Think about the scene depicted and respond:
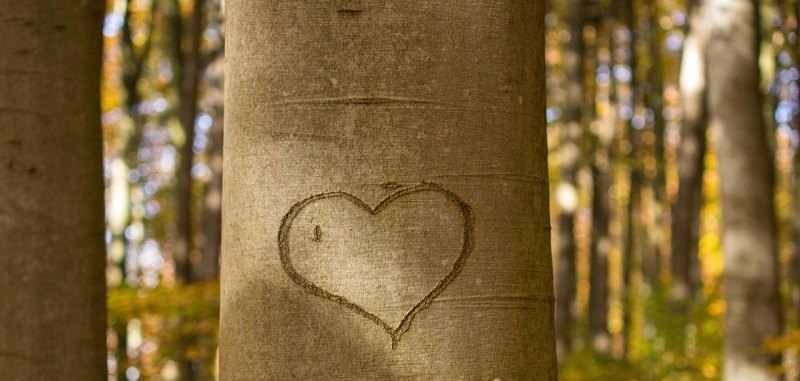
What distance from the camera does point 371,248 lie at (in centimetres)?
141

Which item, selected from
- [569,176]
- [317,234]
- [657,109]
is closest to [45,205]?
[317,234]

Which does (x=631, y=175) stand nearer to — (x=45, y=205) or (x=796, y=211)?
(x=796, y=211)

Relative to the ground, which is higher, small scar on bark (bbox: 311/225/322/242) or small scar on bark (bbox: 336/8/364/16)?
small scar on bark (bbox: 336/8/364/16)

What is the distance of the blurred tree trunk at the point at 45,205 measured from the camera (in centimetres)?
267

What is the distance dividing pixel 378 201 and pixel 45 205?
→ 164 cm

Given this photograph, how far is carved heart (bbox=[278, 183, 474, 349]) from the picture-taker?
1.40 m

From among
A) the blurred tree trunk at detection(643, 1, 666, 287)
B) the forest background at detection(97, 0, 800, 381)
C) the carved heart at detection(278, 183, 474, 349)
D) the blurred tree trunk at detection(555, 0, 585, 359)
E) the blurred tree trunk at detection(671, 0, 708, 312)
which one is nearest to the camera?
the carved heart at detection(278, 183, 474, 349)

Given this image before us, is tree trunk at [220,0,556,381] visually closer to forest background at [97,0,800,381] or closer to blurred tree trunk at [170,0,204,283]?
forest background at [97,0,800,381]

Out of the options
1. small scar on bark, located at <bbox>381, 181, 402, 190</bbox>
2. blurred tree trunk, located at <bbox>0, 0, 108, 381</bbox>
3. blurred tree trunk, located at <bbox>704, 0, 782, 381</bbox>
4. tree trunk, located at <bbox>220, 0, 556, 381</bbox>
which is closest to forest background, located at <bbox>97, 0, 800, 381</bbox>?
blurred tree trunk, located at <bbox>704, 0, 782, 381</bbox>

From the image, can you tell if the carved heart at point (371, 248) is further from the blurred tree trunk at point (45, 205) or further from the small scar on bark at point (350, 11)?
the blurred tree trunk at point (45, 205)

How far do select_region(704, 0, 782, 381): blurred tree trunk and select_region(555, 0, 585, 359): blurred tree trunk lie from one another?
6831mm

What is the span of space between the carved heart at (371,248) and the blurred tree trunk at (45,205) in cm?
151

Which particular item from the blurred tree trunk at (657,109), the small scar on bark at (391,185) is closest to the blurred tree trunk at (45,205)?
the small scar on bark at (391,185)

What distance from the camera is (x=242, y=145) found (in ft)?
4.92
